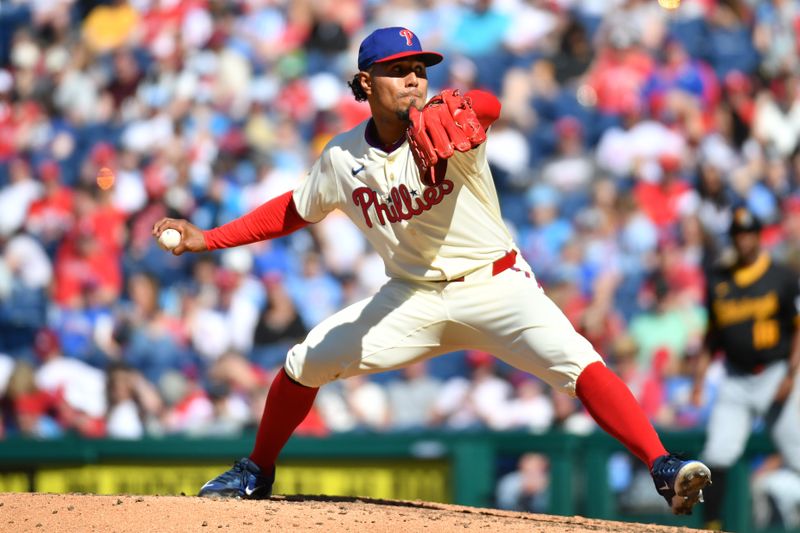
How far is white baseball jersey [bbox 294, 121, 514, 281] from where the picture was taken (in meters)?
4.52

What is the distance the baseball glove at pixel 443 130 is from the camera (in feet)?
13.3

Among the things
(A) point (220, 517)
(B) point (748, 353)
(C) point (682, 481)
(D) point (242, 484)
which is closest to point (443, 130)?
(C) point (682, 481)

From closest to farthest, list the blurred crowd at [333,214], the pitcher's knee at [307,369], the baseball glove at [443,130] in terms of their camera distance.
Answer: the baseball glove at [443,130]
the pitcher's knee at [307,369]
the blurred crowd at [333,214]

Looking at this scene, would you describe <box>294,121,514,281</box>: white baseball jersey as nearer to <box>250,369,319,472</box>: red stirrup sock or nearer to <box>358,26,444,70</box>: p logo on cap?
<box>358,26,444,70</box>: p logo on cap

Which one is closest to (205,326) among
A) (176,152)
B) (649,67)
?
(176,152)

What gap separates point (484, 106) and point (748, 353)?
3487 mm

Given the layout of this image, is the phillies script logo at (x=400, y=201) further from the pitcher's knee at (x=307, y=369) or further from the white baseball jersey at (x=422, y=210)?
the pitcher's knee at (x=307, y=369)

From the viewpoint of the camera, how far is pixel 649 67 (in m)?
9.76

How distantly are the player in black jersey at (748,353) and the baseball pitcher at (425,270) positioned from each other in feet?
8.85

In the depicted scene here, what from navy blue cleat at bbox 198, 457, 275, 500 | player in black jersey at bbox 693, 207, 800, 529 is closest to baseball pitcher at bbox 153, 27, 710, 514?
navy blue cleat at bbox 198, 457, 275, 500

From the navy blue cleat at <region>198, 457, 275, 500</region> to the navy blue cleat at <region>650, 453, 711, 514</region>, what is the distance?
1.67 metres

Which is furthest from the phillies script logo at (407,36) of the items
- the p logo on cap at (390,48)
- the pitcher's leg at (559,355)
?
the pitcher's leg at (559,355)

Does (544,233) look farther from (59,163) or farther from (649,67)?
(59,163)

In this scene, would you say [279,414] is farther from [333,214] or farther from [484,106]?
[333,214]
